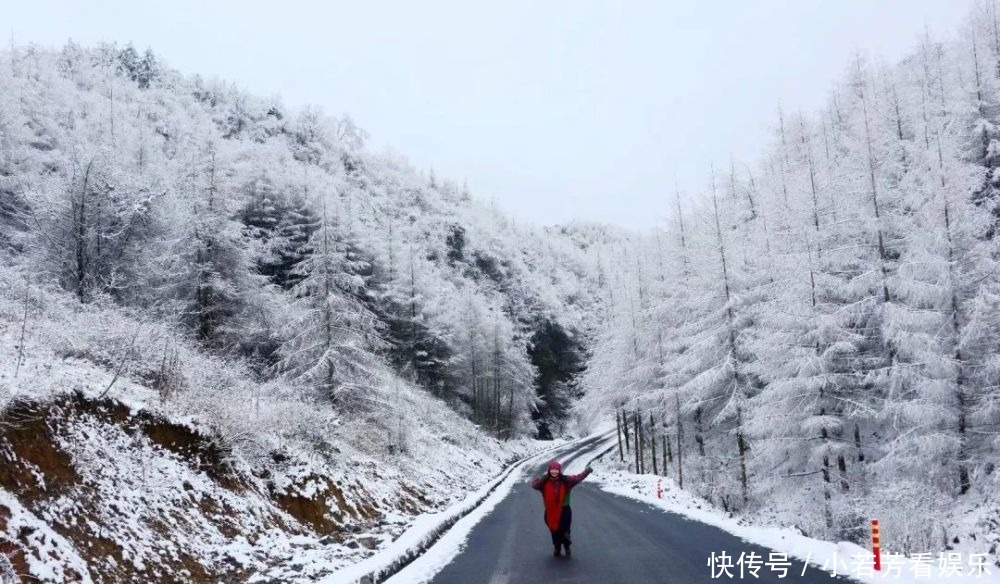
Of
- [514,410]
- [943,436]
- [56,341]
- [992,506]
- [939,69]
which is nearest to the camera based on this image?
[56,341]

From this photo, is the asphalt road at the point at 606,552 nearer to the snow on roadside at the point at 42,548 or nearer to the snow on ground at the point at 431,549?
the snow on ground at the point at 431,549

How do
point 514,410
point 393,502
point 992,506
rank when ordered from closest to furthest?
point 992,506 < point 393,502 < point 514,410

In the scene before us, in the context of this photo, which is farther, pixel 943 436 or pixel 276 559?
pixel 943 436

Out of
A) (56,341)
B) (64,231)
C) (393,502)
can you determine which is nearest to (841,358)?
(393,502)

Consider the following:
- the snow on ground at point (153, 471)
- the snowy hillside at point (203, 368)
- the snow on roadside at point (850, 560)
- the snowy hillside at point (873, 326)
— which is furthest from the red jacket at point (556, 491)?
the snowy hillside at point (873, 326)

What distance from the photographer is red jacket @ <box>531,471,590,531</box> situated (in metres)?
10.0

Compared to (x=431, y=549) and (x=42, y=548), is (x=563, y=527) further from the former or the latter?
(x=42, y=548)

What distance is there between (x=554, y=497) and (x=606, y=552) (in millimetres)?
1901

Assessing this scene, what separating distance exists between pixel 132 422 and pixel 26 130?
3438 centimetres

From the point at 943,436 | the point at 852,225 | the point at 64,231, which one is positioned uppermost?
the point at 64,231

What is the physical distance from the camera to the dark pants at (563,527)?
10334mm

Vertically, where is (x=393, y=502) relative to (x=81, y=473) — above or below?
below

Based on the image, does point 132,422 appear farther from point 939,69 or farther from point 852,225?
point 939,69

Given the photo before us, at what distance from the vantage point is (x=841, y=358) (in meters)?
20.3
